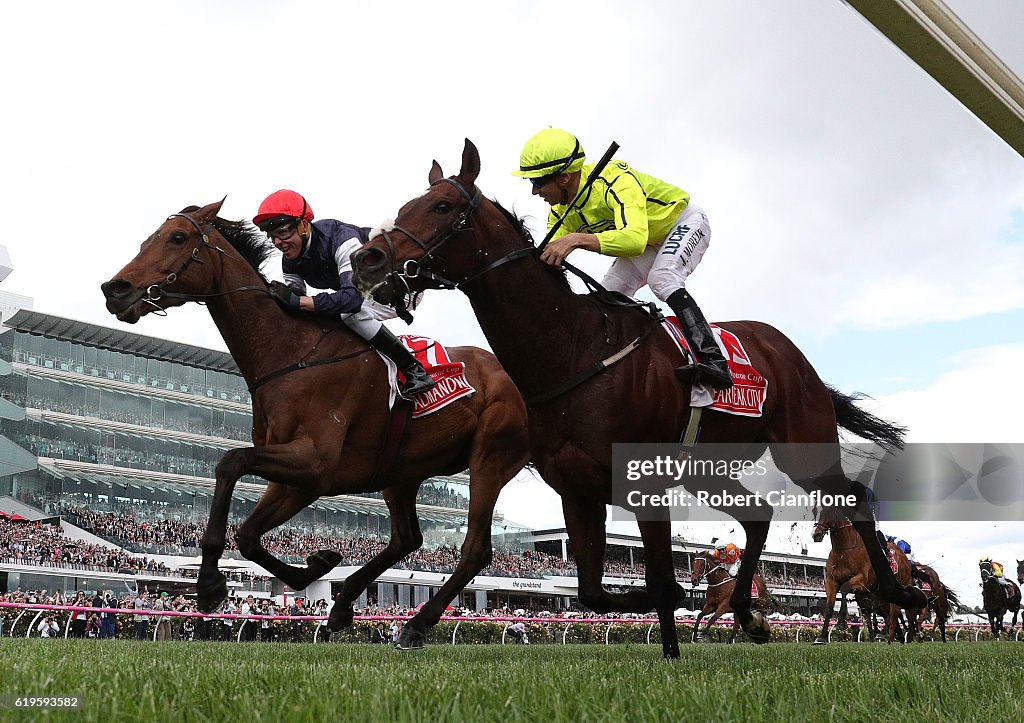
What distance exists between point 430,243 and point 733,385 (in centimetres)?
190

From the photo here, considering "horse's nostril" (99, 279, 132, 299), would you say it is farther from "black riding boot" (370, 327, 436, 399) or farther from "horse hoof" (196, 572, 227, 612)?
"horse hoof" (196, 572, 227, 612)

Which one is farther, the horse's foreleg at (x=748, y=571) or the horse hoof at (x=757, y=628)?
the horse hoof at (x=757, y=628)

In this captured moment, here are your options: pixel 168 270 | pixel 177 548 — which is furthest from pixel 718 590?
pixel 177 548

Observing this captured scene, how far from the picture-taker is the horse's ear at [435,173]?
5332 millimetres

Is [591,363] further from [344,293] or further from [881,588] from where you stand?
[881,588]

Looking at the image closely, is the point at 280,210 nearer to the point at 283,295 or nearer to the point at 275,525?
the point at 283,295

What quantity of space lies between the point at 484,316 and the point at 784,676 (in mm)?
2404

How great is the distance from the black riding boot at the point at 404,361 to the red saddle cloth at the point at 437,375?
0.15 m

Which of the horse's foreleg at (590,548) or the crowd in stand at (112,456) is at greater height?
the crowd in stand at (112,456)

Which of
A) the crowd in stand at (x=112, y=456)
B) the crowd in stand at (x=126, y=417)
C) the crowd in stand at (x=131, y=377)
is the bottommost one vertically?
the crowd in stand at (x=112, y=456)

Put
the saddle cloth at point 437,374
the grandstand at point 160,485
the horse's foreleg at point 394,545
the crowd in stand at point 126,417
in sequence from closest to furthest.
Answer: the saddle cloth at point 437,374, the horse's foreleg at point 394,545, the grandstand at point 160,485, the crowd in stand at point 126,417

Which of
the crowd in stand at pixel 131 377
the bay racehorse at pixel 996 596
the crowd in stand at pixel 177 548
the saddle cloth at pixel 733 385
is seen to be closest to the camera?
the saddle cloth at pixel 733 385

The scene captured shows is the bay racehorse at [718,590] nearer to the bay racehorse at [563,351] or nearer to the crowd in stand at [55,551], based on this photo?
the bay racehorse at [563,351]

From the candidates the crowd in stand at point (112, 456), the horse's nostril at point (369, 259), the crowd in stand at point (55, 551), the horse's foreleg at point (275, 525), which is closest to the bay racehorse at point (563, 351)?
the horse's nostril at point (369, 259)
